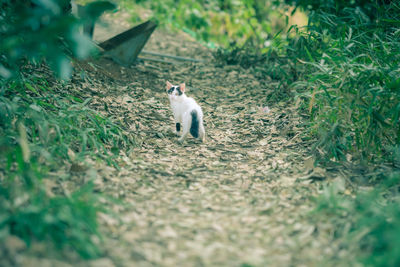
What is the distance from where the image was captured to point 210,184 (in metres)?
2.71

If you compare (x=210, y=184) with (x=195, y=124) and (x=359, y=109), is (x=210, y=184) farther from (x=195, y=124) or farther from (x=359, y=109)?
(x=359, y=109)

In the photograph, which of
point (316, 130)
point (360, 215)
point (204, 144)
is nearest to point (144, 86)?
point (204, 144)

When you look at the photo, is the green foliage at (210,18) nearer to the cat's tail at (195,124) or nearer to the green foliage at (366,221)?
the cat's tail at (195,124)

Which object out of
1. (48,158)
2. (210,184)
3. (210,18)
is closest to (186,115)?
(210,184)

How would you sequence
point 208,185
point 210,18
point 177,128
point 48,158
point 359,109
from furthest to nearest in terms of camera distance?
point 210,18 < point 177,128 < point 359,109 < point 208,185 < point 48,158

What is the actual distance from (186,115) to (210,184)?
861 millimetres

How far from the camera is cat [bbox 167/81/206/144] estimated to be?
3.30 metres

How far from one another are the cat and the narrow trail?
0.13 metres

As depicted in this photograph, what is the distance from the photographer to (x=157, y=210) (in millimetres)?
2324

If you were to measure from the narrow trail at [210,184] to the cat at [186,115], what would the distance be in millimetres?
134

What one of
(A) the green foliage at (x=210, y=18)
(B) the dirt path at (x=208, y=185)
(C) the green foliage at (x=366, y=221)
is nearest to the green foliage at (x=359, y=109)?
(B) the dirt path at (x=208, y=185)

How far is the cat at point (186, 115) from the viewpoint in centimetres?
330

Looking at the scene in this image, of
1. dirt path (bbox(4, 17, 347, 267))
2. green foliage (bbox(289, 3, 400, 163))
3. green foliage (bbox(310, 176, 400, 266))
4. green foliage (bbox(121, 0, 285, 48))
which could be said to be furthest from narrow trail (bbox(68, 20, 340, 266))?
green foliage (bbox(121, 0, 285, 48))

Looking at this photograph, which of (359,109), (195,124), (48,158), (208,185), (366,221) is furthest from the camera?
(195,124)
